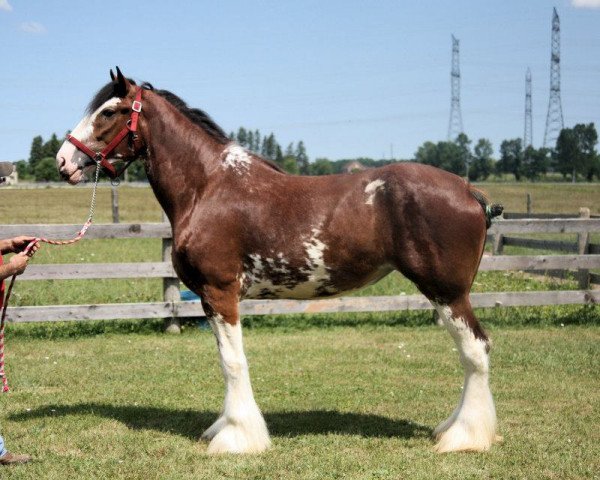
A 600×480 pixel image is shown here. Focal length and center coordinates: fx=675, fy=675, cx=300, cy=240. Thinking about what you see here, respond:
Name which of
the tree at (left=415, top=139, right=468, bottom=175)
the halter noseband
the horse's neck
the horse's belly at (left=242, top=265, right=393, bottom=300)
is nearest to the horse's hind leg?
the horse's belly at (left=242, top=265, right=393, bottom=300)

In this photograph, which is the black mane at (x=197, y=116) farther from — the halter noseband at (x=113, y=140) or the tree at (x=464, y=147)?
the tree at (x=464, y=147)

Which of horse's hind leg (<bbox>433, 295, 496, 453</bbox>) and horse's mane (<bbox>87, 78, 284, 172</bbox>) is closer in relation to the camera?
horse's hind leg (<bbox>433, 295, 496, 453</bbox>)

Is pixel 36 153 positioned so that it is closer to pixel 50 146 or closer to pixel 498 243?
pixel 50 146

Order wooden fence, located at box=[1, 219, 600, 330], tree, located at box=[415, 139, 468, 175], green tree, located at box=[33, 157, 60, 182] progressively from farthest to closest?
1. tree, located at box=[415, 139, 468, 175]
2. green tree, located at box=[33, 157, 60, 182]
3. wooden fence, located at box=[1, 219, 600, 330]

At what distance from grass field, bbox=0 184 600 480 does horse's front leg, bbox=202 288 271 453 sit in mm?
127

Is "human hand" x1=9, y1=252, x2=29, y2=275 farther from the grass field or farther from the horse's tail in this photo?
the horse's tail

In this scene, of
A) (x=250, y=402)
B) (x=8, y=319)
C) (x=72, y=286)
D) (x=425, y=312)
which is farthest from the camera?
(x=72, y=286)

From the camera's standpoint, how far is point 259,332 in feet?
30.4

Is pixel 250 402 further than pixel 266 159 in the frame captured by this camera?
No

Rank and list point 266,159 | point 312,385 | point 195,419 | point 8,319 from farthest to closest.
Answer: point 8,319 → point 312,385 → point 195,419 → point 266,159

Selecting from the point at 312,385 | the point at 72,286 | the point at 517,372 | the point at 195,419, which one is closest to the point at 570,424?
the point at 517,372

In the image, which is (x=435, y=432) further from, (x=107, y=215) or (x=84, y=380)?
(x=107, y=215)

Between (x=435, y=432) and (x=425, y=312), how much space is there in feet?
15.9

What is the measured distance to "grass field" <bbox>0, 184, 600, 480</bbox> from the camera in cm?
464
